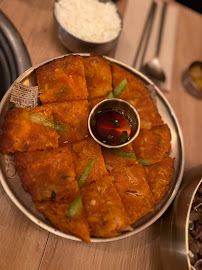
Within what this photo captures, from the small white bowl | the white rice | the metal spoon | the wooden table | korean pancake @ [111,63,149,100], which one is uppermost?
the white rice

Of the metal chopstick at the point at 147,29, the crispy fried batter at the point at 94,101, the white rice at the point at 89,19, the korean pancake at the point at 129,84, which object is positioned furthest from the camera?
the metal chopstick at the point at 147,29

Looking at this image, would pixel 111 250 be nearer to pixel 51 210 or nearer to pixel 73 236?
pixel 73 236

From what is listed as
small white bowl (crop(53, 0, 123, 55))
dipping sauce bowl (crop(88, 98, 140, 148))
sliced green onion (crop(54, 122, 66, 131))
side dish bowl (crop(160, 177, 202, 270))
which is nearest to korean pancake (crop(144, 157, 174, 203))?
side dish bowl (crop(160, 177, 202, 270))

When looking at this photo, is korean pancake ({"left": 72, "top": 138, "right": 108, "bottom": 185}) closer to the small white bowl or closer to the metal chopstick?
the small white bowl

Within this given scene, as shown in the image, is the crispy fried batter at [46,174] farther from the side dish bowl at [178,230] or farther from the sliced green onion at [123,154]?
the side dish bowl at [178,230]

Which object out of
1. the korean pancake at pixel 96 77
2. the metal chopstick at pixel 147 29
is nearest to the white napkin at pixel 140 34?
the metal chopstick at pixel 147 29

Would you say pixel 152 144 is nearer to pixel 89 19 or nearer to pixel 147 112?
pixel 147 112
